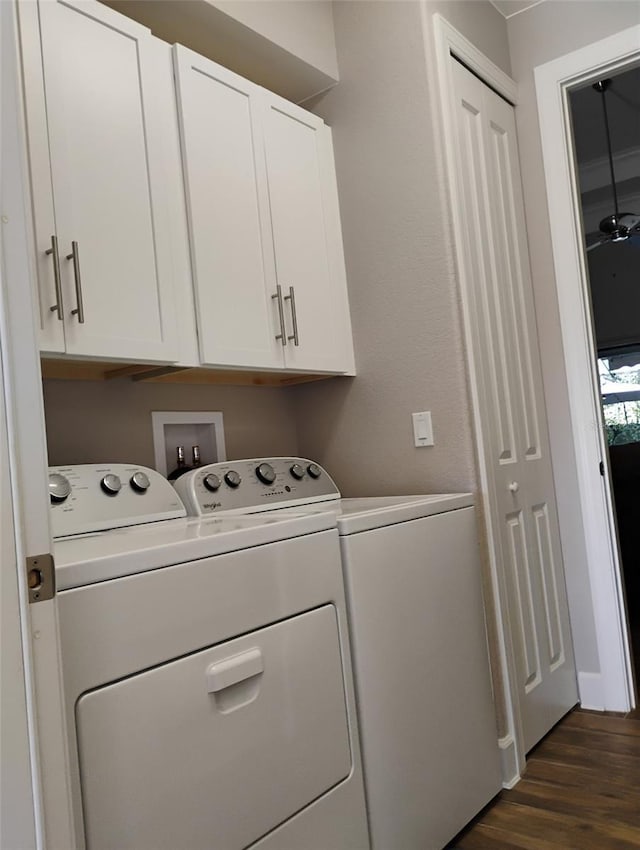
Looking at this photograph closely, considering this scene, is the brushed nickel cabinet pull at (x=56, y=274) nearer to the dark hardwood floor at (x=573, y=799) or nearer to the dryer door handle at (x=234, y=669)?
the dryer door handle at (x=234, y=669)

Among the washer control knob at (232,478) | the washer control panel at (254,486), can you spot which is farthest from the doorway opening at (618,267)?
the washer control knob at (232,478)

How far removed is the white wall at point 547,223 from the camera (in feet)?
8.55

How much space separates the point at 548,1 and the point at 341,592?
7.73 feet

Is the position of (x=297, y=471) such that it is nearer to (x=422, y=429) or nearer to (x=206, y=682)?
(x=422, y=429)

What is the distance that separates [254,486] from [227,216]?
0.78 meters

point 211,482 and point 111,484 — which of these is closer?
point 111,484

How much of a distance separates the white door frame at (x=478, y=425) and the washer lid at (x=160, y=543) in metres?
0.76

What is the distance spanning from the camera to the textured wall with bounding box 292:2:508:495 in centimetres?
224

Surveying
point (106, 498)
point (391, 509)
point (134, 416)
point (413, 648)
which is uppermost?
point (134, 416)

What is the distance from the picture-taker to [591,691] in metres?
2.60

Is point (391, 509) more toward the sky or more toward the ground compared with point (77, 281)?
more toward the ground

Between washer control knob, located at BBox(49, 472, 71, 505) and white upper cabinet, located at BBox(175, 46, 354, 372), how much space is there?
0.51 meters

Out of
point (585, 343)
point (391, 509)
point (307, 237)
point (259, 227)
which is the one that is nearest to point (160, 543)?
point (391, 509)

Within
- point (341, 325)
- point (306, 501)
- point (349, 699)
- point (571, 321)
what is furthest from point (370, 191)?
point (349, 699)
